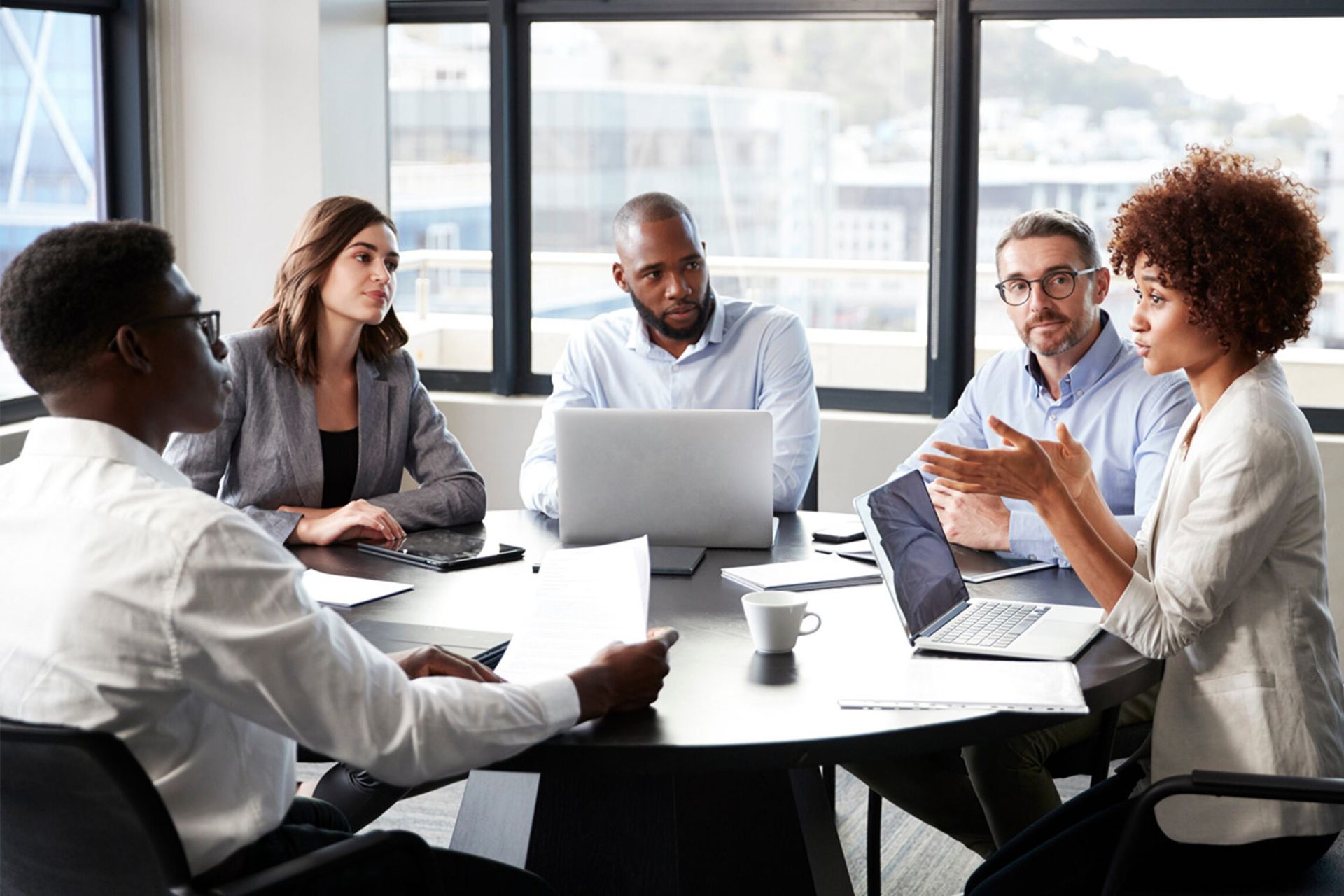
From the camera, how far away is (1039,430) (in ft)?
9.09

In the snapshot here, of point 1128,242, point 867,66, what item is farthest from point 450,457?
point 867,66

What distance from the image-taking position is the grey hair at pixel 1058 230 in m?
2.74

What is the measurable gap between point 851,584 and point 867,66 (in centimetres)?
269

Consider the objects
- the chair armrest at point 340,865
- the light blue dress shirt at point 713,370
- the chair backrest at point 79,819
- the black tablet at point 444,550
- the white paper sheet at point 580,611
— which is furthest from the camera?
the light blue dress shirt at point 713,370

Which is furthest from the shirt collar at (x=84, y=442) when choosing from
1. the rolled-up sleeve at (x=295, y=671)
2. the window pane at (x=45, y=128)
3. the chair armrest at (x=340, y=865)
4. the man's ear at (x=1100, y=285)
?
the window pane at (x=45, y=128)

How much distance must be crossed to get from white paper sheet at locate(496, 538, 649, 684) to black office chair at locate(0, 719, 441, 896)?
300mm

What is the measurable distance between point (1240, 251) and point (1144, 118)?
2.53 metres

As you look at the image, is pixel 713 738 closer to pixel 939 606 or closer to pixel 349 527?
pixel 939 606

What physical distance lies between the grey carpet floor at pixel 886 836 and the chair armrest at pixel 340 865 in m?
1.39

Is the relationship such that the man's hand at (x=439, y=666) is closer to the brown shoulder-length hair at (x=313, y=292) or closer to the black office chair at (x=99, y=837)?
the black office chair at (x=99, y=837)

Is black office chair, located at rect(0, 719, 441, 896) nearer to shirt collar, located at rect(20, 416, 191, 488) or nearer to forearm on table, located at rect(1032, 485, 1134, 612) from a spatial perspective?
shirt collar, located at rect(20, 416, 191, 488)

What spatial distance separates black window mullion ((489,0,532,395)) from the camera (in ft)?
15.2

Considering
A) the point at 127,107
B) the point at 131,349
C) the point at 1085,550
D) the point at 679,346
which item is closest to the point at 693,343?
the point at 679,346

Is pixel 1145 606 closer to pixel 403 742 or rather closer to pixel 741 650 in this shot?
pixel 741 650
